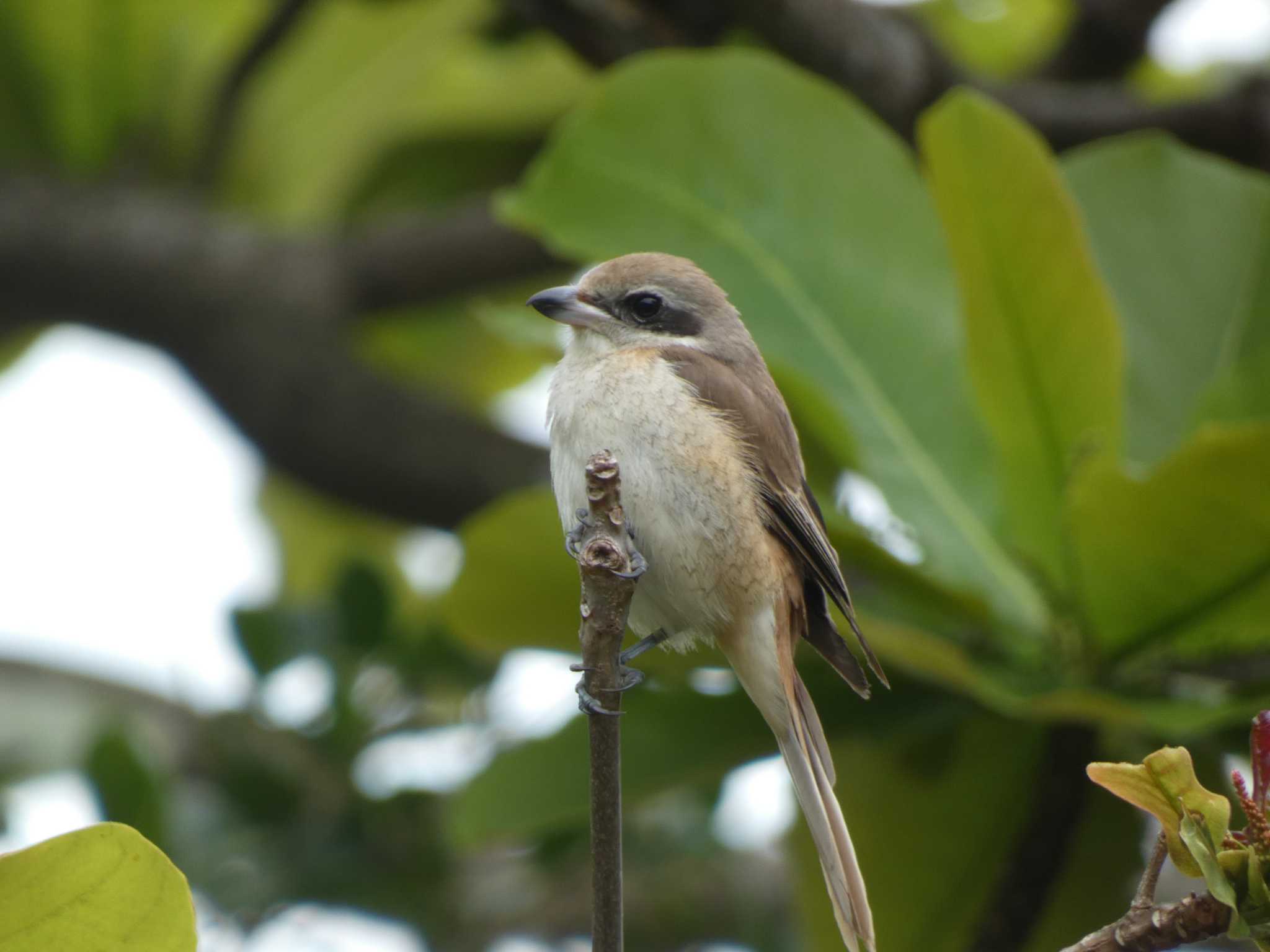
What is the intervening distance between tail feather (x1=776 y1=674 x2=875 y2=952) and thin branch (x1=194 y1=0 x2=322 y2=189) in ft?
9.88

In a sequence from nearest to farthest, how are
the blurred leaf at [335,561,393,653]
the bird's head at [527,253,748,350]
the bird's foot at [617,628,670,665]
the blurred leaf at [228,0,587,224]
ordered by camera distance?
the bird's foot at [617,628,670,665] < the bird's head at [527,253,748,350] < the blurred leaf at [335,561,393,653] < the blurred leaf at [228,0,587,224]

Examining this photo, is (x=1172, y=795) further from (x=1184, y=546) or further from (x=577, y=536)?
(x=1184, y=546)

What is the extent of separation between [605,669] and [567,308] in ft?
3.68

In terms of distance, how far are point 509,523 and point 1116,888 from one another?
1.56 m

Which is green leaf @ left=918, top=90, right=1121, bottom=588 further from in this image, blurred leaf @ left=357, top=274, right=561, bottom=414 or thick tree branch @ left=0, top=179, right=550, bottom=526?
blurred leaf @ left=357, top=274, right=561, bottom=414

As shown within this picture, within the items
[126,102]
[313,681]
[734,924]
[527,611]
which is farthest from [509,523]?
[126,102]

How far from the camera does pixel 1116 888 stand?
123 inches

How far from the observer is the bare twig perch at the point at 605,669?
4.93 feet

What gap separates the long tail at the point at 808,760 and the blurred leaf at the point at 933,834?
0.67 meters

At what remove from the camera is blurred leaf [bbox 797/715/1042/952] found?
3.05 m

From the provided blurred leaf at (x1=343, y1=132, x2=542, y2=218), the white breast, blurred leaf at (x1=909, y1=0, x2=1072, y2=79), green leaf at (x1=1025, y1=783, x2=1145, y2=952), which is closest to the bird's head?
the white breast

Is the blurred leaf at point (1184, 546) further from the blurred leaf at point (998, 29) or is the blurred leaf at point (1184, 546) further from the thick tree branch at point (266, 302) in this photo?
the blurred leaf at point (998, 29)

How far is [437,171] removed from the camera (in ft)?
18.0

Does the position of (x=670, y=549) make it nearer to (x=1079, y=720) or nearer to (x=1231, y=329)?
(x=1079, y=720)
